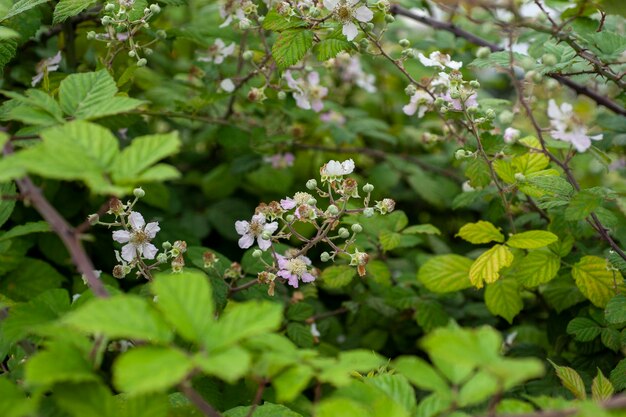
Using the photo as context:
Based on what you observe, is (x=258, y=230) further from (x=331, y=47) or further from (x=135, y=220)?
(x=331, y=47)

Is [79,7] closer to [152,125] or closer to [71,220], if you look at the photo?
[71,220]

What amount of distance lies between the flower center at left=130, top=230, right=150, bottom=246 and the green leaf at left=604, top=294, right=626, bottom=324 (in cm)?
87

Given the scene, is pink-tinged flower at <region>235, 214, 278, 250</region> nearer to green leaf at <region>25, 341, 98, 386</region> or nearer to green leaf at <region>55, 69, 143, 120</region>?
green leaf at <region>55, 69, 143, 120</region>

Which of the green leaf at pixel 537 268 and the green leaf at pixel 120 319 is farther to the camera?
the green leaf at pixel 537 268

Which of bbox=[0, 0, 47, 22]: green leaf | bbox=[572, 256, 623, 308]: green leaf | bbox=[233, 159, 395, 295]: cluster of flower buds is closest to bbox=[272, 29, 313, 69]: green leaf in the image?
bbox=[233, 159, 395, 295]: cluster of flower buds

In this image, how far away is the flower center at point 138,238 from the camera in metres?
1.22

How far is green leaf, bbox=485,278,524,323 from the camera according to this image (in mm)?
1455

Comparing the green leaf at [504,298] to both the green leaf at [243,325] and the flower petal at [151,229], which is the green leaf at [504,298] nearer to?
the flower petal at [151,229]

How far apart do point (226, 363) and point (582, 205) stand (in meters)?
0.79

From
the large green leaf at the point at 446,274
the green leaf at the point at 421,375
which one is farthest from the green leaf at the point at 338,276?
the green leaf at the point at 421,375

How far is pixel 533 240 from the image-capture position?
1349 mm

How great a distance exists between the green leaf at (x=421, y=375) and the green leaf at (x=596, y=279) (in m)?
0.75

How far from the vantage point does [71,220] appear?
178 centimetres

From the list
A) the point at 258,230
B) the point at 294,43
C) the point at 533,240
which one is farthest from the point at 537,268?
the point at 294,43
